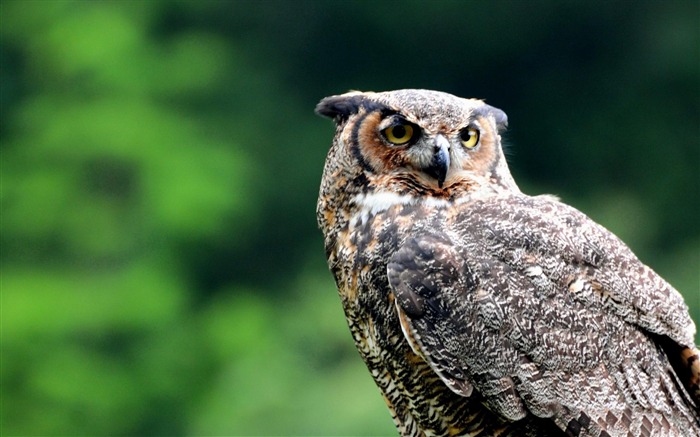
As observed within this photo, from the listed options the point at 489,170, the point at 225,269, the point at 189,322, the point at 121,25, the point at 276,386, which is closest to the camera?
the point at 489,170

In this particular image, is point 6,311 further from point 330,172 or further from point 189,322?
point 330,172

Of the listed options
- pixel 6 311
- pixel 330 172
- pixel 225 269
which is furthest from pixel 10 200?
pixel 330 172

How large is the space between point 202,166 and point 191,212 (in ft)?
1.96

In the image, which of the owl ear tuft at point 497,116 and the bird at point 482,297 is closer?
the bird at point 482,297

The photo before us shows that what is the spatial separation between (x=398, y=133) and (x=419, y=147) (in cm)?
8

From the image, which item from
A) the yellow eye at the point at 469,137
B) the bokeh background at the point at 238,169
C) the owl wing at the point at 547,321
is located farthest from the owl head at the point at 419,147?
the bokeh background at the point at 238,169

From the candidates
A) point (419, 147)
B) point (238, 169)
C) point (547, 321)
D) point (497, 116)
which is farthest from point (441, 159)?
point (238, 169)

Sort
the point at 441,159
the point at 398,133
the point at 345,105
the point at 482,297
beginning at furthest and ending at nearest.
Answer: the point at 345,105 < the point at 398,133 < the point at 441,159 < the point at 482,297

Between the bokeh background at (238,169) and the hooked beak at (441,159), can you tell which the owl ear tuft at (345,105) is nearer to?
the hooked beak at (441,159)

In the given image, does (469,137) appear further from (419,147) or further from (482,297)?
(482,297)

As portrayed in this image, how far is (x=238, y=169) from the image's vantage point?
13383mm

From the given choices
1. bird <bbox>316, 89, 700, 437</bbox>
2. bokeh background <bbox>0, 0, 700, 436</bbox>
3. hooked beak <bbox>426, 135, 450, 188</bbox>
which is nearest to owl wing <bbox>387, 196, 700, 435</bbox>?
bird <bbox>316, 89, 700, 437</bbox>

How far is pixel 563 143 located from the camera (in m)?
16.1

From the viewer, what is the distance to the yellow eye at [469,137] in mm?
3207
